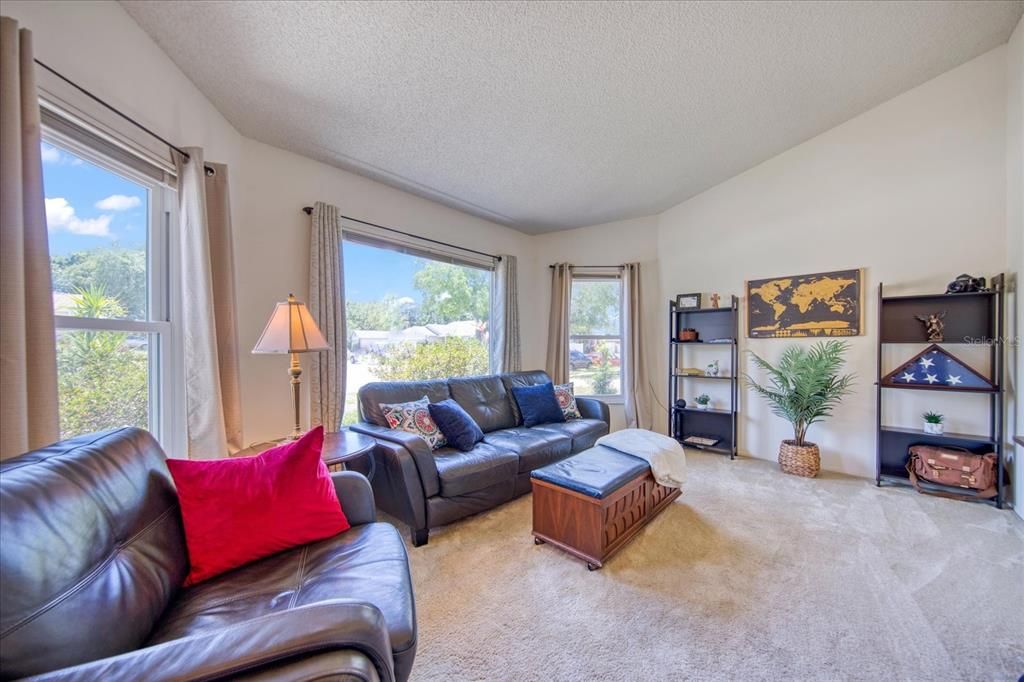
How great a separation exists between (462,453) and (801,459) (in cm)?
279

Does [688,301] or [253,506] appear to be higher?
[688,301]

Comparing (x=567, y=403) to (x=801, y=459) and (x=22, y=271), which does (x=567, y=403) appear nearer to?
(x=801, y=459)

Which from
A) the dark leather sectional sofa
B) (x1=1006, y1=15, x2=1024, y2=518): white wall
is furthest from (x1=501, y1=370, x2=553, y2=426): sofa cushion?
(x1=1006, y1=15, x2=1024, y2=518): white wall

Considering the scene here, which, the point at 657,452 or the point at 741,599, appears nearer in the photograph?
the point at 741,599

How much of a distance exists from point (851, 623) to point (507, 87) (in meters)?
3.06

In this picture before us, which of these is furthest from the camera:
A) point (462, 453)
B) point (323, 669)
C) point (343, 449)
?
point (462, 453)

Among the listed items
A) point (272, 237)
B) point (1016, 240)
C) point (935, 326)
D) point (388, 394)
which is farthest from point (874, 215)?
point (272, 237)

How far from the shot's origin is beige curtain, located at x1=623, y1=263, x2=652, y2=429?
442 centimetres

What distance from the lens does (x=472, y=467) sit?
7.86 feet

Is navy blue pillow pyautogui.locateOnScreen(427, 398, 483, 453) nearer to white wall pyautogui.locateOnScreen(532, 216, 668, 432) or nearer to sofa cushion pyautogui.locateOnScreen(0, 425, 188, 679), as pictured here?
sofa cushion pyautogui.locateOnScreen(0, 425, 188, 679)

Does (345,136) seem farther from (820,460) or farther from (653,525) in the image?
(820,460)

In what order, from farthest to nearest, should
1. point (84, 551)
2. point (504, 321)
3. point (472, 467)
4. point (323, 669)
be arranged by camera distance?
point (504, 321)
point (472, 467)
point (84, 551)
point (323, 669)

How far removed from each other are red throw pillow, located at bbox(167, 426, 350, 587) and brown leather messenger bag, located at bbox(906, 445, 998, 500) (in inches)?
153

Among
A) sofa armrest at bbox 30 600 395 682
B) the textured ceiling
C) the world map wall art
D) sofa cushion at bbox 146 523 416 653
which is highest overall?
the textured ceiling
